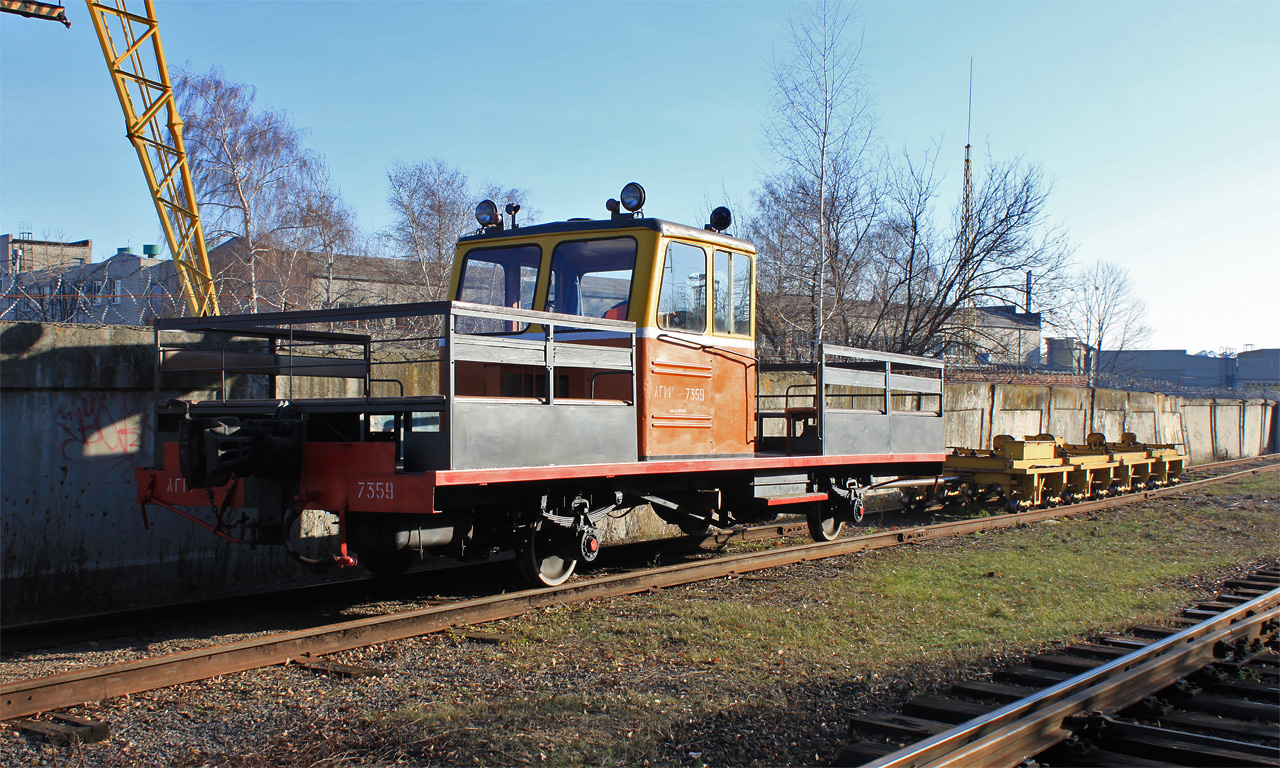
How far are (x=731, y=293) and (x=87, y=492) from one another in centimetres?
567

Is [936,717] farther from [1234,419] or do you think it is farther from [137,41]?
[1234,419]

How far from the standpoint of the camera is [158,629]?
643 cm

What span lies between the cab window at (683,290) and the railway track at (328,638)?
6.95 ft

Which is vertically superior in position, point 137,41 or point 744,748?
point 137,41

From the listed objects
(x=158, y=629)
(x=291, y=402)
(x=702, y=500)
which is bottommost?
(x=158, y=629)

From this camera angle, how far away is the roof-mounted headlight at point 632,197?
7988mm

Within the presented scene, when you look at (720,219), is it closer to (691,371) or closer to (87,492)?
(691,371)

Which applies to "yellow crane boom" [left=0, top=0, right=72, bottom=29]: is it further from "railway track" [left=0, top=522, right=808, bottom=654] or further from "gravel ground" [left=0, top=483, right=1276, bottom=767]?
"gravel ground" [left=0, top=483, right=1276, bottom=767]

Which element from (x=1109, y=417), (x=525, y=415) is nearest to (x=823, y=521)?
(x=525, y=415)

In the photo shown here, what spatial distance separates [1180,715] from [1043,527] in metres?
8.28

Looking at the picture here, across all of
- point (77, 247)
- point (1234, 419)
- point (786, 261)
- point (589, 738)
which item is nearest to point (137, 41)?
point (786, 261)

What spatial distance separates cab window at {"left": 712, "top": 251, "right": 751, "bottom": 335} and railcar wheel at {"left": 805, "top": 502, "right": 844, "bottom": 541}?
233cm

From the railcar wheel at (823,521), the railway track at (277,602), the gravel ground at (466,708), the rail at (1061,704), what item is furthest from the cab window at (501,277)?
the rail at (1061,704)

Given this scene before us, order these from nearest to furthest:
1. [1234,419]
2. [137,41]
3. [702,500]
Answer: [702,500], [137,41], [1234,419]
